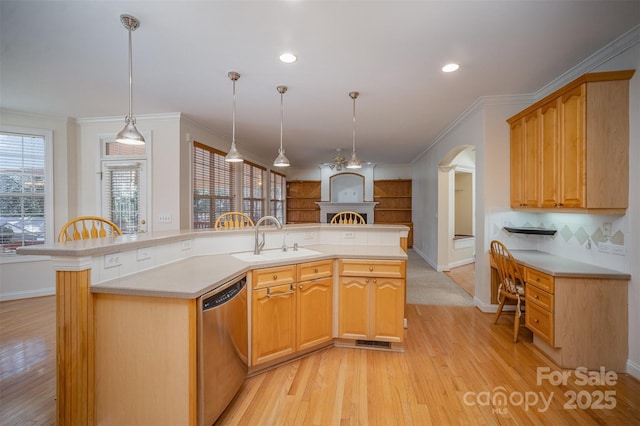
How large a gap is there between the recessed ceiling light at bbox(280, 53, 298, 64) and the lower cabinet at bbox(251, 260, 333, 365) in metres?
1.93

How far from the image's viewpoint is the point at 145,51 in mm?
2447

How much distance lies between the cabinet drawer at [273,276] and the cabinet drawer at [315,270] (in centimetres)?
8

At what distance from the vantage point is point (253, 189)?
22.7 feet

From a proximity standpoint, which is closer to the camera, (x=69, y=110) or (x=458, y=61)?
(x=458, y=61)

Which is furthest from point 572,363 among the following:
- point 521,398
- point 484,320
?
point 484,320

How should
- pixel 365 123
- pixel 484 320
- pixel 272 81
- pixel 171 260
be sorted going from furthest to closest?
1. pixel 365 123
2. pixel 484 320
3. pixel 272 81
4. pixel 171 260

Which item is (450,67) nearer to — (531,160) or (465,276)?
(531,160)

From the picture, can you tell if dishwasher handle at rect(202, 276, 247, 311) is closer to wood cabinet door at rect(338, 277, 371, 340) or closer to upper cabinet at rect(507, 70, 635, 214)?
wood cabinet door at rect(338, 277, 371, 340)

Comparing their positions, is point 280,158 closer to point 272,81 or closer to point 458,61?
point 272,81

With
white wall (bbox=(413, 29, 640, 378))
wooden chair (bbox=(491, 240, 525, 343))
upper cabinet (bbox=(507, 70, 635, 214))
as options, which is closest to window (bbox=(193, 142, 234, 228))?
white wall (bbox=(413, 29, 640, 378))

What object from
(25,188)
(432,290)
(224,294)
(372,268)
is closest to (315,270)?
(372,268)

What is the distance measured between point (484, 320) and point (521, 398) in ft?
4.85

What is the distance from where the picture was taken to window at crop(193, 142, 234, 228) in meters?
4.62

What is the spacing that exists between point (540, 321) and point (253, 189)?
6.00 meters
